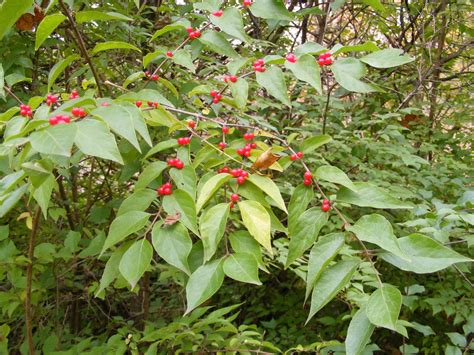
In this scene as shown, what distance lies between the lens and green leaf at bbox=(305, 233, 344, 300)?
85 centimetres

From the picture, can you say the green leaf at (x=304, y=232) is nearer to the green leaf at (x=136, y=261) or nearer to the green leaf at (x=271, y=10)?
the green leaf at (x=136, y=261)

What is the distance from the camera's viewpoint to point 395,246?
843 mm

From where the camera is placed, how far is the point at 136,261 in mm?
945

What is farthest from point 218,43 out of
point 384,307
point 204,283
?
point 384,307

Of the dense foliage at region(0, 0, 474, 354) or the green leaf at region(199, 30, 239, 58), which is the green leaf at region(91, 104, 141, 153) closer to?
the dense foliage at region(0, 0, 474, 354)

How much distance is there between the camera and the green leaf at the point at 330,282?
849mm

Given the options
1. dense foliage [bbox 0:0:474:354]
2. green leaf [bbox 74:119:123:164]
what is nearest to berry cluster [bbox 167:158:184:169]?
dense foliage [bbox 0:0:474:354]

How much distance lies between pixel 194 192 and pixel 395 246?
46cm

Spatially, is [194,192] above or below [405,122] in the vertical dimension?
above

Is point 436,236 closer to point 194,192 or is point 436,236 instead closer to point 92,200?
point 194,192

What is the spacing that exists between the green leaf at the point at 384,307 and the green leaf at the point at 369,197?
0.59 feet

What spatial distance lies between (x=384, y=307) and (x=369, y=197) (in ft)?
0.82

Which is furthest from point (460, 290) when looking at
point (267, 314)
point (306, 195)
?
point (306, 195)

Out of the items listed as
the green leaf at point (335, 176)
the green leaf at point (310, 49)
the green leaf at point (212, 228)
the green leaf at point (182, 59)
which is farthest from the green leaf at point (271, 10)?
the green leaf at point (212, 228)
